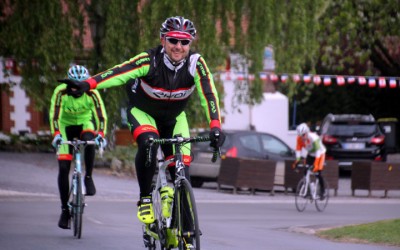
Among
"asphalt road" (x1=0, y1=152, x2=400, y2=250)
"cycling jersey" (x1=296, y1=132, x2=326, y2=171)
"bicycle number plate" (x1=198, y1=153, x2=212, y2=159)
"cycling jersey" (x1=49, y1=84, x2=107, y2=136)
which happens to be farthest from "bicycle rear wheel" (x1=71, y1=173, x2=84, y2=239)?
"bicycle number plate" (x1=198, y1=153, x2=212, y2=159)

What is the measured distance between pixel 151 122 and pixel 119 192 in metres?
12.7

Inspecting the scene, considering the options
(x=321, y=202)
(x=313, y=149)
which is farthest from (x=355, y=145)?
(x=321, y=202)

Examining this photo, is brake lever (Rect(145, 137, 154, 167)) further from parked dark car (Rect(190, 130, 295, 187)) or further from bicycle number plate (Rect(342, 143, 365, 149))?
bicycle number plate (Rect(342, 143, 365, 149))

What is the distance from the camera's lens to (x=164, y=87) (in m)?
9.41

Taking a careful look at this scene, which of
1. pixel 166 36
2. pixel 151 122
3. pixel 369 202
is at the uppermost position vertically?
pixel 166 36

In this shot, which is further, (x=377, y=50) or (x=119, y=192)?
(x=377, y=50)

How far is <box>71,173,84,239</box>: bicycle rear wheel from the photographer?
12.5m

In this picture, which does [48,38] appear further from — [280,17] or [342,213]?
[342,213]

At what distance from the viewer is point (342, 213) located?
20016 mm

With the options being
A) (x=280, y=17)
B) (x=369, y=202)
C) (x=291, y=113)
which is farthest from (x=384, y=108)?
(x=369, y=202)

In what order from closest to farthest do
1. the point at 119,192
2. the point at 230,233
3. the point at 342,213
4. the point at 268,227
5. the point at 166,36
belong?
the point at 166,36
the point at 230,233
the point at 268,227
the point at 342,213
the point at 119,192

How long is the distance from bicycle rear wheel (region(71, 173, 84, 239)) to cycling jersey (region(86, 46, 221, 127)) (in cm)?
320

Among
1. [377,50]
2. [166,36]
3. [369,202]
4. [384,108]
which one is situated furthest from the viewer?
[384,108]

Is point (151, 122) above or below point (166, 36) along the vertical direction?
below
